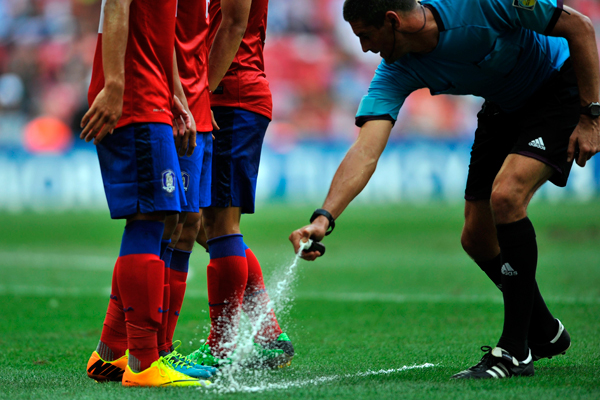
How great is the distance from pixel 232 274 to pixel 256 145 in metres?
0.70

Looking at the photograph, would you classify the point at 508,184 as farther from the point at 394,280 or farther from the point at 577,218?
the point at 577,218

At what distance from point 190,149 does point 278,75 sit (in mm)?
17098

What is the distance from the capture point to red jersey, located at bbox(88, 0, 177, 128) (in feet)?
9.66

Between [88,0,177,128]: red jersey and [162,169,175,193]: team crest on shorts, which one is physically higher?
[88,0,177,128]: red jersey

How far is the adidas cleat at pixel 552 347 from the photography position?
3.59 metres

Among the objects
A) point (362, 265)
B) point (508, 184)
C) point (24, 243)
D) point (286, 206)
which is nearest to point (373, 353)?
point (508, 184)

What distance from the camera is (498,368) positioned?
3.15 metres

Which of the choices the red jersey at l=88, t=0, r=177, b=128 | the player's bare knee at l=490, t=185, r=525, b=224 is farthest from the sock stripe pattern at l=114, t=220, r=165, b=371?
the player's bare knee at l=490, t=185, r=525, b=224

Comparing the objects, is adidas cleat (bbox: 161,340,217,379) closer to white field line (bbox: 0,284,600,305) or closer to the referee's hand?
the referee's hand

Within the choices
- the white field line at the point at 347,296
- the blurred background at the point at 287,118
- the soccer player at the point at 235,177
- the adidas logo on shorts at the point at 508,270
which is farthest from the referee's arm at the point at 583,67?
the blurred background at the point at 287,118

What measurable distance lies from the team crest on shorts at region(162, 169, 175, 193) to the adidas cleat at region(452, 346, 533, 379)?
1.46m

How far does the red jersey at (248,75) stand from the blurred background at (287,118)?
42.8 ft

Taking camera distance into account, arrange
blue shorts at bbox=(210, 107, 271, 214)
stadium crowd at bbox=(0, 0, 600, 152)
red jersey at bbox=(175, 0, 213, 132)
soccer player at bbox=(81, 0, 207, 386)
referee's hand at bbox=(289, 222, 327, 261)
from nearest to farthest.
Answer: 1. referee's hand at bbox=(289, 222, 327, 261)
2. soccer player at bbox=(81, 0, 207, 386)
3. red jersey at bbox=(175, 0, 213, 132)
4. blue shorts at bbox=(210, 107, 271, 214)
5. stadium crowd at bbox=(0, 0, 600, 152)

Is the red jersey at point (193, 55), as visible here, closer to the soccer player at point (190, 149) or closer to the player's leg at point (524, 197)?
the soccer player at point (190, 149)
